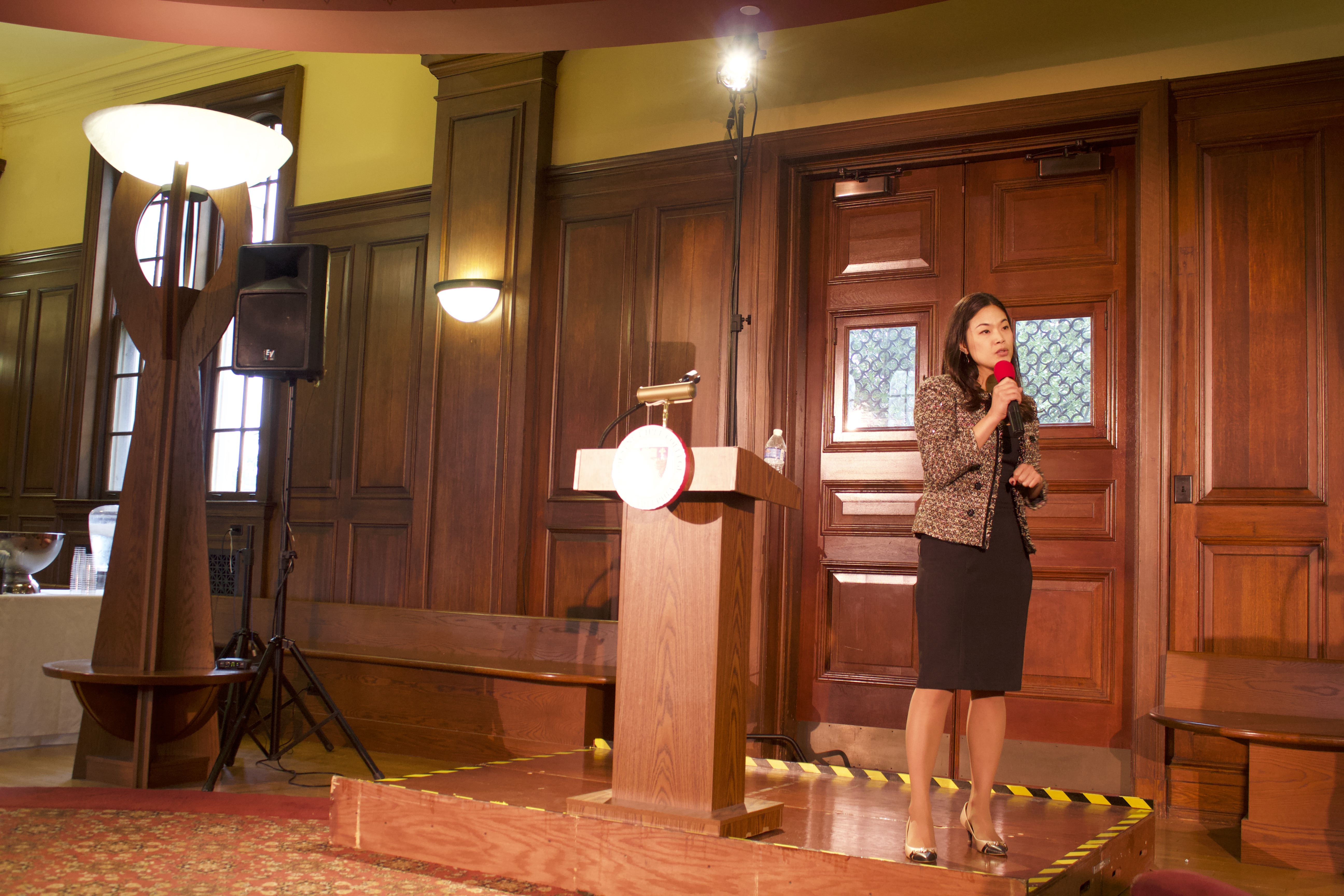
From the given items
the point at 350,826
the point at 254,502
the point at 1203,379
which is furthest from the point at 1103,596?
the point at 254,502

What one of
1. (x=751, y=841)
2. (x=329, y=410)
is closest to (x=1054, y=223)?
(x=751, y=841)

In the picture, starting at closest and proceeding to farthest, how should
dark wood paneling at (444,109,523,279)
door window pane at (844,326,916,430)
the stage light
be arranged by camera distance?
1. the stage light
2. door window pane at (844,326,916,430)
3. dark wood paneling at (444,109,523,279)

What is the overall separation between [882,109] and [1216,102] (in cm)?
129

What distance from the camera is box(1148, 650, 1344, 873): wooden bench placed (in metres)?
3.21

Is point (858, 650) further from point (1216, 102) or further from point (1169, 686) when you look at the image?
point (1216, 102)

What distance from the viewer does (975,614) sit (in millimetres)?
2469

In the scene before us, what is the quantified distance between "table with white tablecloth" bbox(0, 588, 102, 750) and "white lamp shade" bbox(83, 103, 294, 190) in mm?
1793

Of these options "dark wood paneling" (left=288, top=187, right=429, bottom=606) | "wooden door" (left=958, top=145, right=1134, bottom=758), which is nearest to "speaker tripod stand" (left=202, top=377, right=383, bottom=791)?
"dark wood paneling" (left=288, top=187, right=429, bottom=606)

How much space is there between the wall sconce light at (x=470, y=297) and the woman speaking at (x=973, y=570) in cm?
317

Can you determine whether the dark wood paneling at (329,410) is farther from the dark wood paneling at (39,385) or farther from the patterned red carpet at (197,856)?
the patterned red carpet at (197,856)

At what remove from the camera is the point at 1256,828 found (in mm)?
3283

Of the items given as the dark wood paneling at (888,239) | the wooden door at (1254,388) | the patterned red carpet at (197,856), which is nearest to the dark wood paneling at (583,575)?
the dark wood paneling at (888,239)

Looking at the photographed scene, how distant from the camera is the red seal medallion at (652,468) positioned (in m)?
2.46

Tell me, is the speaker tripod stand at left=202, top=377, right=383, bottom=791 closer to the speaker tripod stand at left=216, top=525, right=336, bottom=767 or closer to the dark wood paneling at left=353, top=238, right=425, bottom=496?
the speaker tripod stand at left=216, top=525, right=336, bottom=767
